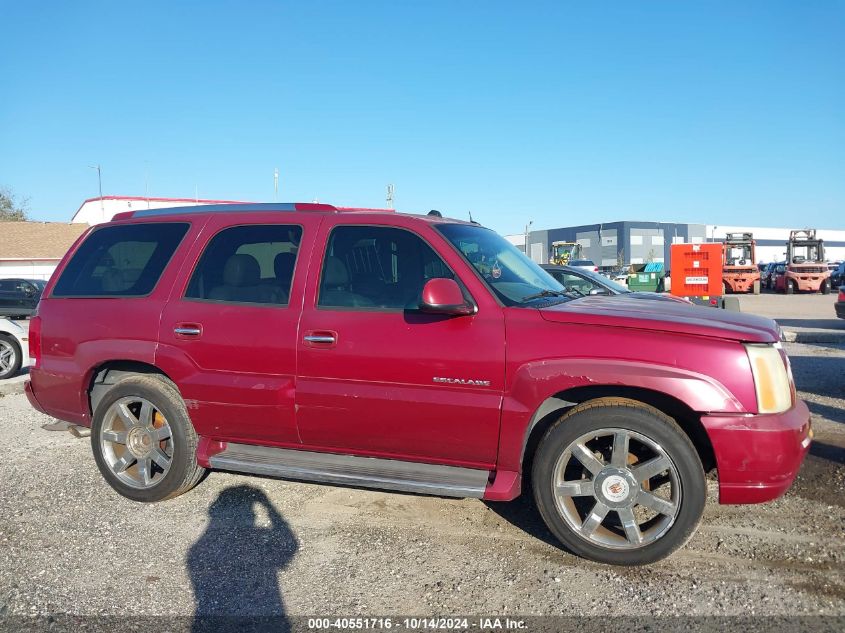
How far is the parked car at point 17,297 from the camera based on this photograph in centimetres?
2336

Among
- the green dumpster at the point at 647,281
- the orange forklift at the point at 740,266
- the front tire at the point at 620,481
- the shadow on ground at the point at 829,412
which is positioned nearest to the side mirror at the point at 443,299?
the front tire at the point at 620,481

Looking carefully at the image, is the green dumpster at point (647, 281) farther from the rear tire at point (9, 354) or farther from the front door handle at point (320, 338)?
the front door handle at point (320, 338)

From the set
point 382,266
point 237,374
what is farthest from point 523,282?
point 237,374

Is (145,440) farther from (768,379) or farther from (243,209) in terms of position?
(768,379)

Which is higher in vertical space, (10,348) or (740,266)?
(740,266)

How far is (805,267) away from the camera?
102ft

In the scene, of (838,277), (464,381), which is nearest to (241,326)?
(464,381)

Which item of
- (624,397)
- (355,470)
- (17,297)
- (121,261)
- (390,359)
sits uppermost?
(121,261)

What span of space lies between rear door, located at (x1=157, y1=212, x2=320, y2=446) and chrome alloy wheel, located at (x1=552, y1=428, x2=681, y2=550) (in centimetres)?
171

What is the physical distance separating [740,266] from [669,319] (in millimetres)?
29161

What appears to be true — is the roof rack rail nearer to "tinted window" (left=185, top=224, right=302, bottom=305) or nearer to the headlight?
"tinted window" (left=185, top=224, right=302, bottom=305)

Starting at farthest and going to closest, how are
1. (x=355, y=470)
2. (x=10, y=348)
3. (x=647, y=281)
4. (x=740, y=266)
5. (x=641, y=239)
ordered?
(x=641, y=239) < (x=740, y=266) < (x=647, y=281) < (x=10, y=348) < (x=355, y=470)

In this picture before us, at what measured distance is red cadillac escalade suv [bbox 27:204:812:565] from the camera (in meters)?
3.41

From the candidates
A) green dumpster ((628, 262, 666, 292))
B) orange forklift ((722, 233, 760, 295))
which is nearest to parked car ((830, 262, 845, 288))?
orange forklift ((722, 233, 760, 295))
